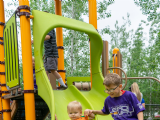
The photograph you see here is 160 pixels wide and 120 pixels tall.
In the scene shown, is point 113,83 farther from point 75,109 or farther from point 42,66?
point 42,66

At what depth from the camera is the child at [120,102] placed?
1944 mm

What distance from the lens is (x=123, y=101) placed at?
2.02 meters

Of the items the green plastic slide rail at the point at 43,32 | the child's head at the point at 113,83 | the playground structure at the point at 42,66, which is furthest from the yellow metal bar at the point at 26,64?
the child's head at the point at 113,83

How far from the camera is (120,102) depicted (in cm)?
204

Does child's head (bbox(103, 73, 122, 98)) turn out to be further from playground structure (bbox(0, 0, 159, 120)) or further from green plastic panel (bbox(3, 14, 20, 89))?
green plastic panel (bbox(3, 14, 20, 89))

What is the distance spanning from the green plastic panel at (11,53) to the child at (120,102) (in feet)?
6.74

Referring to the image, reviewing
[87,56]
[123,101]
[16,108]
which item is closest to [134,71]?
[87,56]

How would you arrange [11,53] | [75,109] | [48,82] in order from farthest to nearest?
[11,53] < [48,82] < [75,109]

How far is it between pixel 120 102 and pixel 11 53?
8.37 ft

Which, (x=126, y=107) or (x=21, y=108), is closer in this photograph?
(x=126, y=107)

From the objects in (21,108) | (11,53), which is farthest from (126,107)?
(21,108)

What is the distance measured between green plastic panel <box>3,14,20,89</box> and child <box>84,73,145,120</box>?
2.05 m

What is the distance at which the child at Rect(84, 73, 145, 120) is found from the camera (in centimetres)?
194

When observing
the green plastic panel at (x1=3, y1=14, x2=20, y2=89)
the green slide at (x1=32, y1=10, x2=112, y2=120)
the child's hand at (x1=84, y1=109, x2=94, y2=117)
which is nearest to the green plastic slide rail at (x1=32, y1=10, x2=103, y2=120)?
the green slide at (x1=32, y1=10, x2=112, y2=120)
